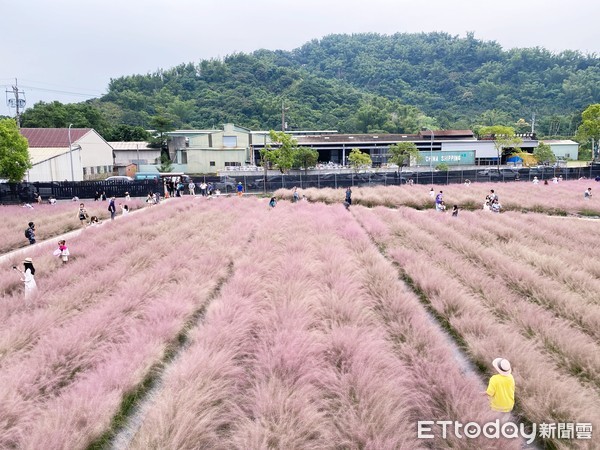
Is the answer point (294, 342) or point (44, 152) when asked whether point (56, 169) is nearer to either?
point (44, 152)

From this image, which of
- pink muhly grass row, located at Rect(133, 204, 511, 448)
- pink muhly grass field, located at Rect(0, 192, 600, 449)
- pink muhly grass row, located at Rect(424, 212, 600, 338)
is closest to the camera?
pink muhly grass row, located at Rect(133, 204, 511, 448)

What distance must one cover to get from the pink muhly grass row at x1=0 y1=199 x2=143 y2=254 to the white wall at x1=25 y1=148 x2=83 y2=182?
37.4ft

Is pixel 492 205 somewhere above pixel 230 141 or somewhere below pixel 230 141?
below

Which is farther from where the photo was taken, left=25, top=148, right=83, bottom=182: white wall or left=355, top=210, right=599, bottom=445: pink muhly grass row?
left=25, top=148, right=83, bottom=182: white wall

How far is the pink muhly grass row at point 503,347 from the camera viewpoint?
4863 millimetres

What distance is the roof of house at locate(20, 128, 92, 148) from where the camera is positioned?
43.9 m

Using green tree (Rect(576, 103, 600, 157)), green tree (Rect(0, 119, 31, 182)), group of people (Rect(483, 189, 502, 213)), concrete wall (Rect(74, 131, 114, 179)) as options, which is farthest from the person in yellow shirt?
green tree (Rect(576, 103, 600, 157))

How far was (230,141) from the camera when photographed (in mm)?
56594

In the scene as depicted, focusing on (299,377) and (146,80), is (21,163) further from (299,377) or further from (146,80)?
(146,80)

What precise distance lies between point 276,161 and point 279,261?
33455 mm

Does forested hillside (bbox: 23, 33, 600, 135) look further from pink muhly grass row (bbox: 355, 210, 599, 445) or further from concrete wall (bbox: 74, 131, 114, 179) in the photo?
pink muhly grass row (bbox: 355, 210, 599, 445)

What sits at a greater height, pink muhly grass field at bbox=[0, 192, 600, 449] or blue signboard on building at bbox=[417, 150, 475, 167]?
blue signboard on building at bbox=[417, 150, 475, 167]

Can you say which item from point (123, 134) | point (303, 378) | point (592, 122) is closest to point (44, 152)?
point (123, 134)

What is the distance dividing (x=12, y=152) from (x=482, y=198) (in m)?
33.6
